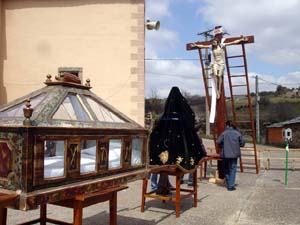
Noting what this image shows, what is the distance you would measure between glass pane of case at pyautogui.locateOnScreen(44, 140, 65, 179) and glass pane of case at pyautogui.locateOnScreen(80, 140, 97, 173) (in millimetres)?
291

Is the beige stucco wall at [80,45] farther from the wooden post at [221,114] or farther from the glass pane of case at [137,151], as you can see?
the glass pane of case at [137,151]

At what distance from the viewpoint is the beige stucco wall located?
10500mm

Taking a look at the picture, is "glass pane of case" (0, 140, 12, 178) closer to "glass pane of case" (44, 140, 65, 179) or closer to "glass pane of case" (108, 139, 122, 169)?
"glass pane of case" (44, 140, 65, 179)

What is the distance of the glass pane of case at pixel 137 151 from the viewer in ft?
14.5

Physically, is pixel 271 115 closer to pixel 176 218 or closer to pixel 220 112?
pixel 220 112

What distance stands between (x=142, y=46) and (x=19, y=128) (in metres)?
7.66

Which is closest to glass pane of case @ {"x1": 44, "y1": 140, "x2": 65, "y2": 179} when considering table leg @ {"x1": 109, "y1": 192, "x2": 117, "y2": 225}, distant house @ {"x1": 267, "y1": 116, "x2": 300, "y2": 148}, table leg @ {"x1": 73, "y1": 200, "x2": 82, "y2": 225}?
table leg @ {"x1": 73, "y1": 200, "x2": 82, "y2": 225}

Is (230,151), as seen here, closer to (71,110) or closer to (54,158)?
(71,110)

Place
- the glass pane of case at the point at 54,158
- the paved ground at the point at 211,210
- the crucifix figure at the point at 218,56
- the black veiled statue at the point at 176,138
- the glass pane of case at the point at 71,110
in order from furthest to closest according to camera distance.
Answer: the crucifix figure at the point at 218,56 < the black veiled statue at the point at 176,138 < the paved ground at the point at 211,210 < the glass pane of case at the point at 71,110 < the glass pane of case at the point at 54,158

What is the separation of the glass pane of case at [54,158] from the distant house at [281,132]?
28476 mm

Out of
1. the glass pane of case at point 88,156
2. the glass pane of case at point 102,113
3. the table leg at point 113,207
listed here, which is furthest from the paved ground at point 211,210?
the glass pane of case at point 88,156

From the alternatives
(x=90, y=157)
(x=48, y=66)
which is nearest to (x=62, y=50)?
(x=48, y=66)

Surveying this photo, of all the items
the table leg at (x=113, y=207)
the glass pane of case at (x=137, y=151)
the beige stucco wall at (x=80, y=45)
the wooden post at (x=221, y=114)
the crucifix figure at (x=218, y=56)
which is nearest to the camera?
the table leg at (x=113, y=207)

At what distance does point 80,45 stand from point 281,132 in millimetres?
25876
